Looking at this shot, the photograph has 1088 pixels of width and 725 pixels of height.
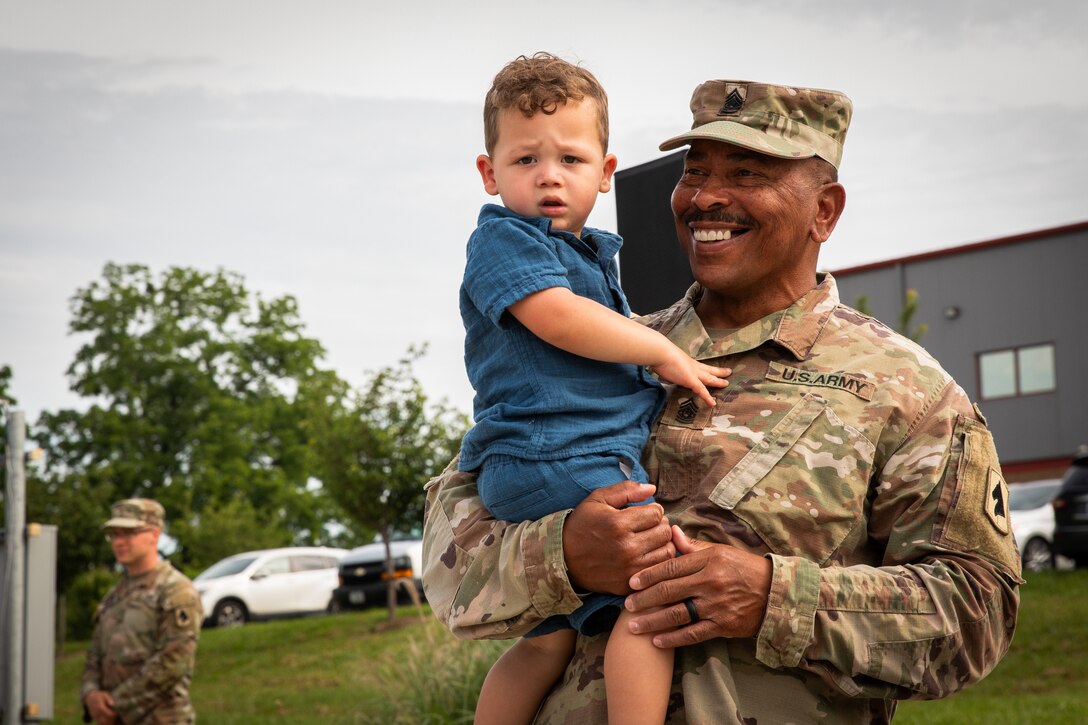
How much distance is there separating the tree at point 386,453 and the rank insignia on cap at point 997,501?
18.4 meters

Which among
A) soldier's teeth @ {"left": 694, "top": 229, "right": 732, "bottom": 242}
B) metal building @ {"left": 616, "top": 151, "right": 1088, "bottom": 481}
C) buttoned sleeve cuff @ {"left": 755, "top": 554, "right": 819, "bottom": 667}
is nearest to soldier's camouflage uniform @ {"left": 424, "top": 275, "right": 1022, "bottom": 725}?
buttoned sleeve cuff @ {"left": 755, "top": 554, "right": 819, "bottom": 667}

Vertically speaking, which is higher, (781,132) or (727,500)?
(781,132)

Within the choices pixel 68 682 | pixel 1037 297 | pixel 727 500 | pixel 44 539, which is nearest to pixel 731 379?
pixel 727 500

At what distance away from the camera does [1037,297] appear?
1287 inches

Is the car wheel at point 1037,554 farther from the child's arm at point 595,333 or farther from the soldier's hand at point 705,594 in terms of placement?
the soldier's hand at point 705,594

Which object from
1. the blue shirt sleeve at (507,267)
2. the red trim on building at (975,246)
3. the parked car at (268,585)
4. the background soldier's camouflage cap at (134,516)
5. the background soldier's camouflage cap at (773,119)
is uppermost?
the red trim on building at (975,246)

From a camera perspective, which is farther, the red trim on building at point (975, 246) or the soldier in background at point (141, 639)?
the red trim on building at point (975, 246)

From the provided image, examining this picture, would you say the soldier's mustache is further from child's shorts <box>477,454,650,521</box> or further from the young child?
child's shorts <box>477,454,650,521</box>

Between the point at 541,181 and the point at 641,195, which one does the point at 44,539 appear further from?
the point at 541,181

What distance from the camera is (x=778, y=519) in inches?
108

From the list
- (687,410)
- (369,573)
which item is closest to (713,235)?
(687,410)

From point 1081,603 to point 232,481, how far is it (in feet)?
93.1

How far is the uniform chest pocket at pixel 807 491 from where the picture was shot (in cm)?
275

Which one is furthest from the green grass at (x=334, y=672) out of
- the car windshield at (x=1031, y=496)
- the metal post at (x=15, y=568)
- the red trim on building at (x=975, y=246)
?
the red trim on building at (x=975, y=246)
